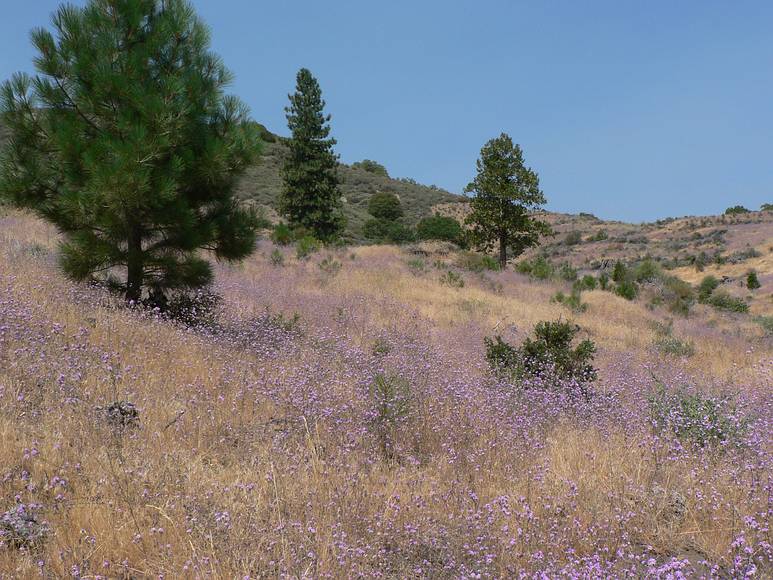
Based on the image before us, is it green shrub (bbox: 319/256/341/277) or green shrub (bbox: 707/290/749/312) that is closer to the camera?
green shrub (bbox: 319/256/341/277)

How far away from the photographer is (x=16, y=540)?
274cm

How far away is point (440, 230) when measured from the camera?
121 feet

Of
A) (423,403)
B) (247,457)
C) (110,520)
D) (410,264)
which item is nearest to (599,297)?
(410,264)

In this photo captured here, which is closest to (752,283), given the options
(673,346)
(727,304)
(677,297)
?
(727,304)

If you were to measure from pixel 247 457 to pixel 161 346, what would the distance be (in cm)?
256

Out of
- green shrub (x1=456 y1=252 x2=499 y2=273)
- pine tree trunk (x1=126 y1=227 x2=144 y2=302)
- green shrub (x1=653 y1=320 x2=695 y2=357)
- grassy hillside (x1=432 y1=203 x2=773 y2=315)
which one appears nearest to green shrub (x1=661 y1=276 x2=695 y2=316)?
grassy hillside (x1=432 y1=203 x2=773 y2=315)

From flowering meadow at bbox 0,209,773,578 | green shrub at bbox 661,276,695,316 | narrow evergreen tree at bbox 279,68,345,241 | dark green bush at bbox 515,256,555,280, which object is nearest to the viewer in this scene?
flowering meadow at bbox 0,209,773,578

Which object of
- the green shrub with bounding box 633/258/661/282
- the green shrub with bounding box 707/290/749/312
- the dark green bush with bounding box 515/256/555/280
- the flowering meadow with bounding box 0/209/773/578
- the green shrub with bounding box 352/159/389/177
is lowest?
the flowering meadow with bounding box 0/209/773/578

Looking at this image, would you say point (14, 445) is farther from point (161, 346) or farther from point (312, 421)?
point (161, 346)

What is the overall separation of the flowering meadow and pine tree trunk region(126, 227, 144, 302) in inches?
20.5

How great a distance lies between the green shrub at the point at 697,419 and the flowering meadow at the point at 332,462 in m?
0.03

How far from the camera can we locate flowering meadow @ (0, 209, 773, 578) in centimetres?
287

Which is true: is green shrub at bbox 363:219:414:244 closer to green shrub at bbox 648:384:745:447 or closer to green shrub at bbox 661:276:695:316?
green shrub at bbox 661:276:695:316

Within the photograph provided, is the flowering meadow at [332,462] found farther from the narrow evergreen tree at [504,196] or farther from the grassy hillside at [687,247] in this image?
the grassy hillside at [687,247]
